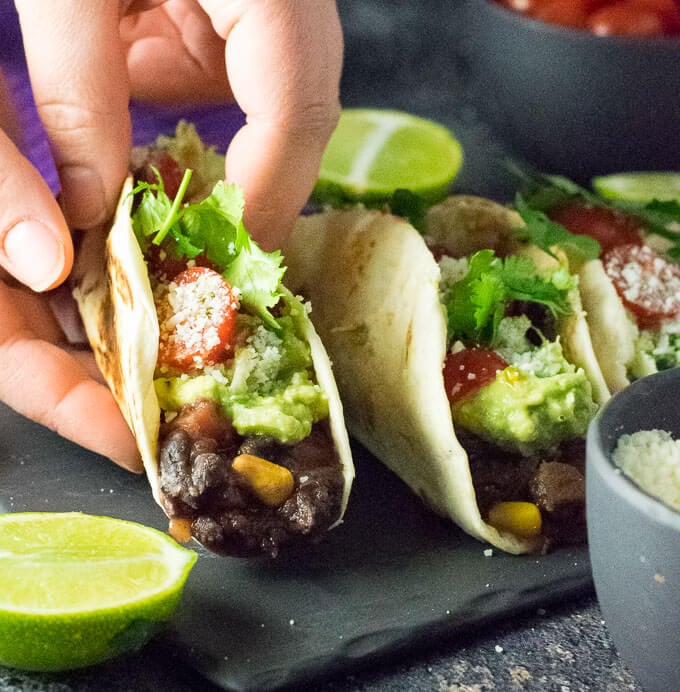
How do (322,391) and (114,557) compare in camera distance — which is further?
(322,391)

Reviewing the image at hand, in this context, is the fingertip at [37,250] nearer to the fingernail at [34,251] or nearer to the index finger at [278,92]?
the fingernail at [34,251]

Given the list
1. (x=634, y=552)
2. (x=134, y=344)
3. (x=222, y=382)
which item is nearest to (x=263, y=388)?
(x=222, y=382)

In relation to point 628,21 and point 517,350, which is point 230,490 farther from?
point 628,21

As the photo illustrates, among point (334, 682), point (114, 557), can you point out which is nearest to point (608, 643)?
point (334, 682)

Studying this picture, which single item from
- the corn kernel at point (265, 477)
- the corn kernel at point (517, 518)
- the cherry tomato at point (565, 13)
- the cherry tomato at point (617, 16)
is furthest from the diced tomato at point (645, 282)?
the cherry tomato at point (565, 13)

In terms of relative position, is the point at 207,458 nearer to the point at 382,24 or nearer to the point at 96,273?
the point at 96,273

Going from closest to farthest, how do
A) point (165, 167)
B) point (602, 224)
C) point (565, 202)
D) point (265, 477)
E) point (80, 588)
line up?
point (80, 588), point (265, 477), point (165, 167), point (602, 224), point (565, 202)
